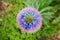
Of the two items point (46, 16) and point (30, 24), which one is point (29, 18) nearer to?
point (30, 24)

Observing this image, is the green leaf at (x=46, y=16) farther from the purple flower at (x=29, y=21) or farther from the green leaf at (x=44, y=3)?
the purple flower at (x=29, y=21)

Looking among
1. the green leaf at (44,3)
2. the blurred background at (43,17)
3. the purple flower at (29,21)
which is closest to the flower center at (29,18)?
the purple flower at (29,21)

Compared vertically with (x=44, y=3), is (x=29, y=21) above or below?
below

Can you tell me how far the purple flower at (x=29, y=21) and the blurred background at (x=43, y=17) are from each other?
17 centimetres

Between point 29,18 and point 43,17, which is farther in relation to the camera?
point 43,17

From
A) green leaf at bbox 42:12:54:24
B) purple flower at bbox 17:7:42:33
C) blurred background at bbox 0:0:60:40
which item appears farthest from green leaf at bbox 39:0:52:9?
purple flower at bbox 17:7:42:33

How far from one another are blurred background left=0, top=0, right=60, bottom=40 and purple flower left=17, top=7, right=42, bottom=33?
0.56 ft

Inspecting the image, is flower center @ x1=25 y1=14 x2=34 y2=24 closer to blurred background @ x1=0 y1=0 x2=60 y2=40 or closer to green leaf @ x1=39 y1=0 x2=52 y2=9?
blurred background @ x1=0 y1=0 x2=60 y2=40

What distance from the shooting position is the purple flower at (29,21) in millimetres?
2998

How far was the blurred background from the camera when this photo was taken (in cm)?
315

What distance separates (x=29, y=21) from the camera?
300 cm

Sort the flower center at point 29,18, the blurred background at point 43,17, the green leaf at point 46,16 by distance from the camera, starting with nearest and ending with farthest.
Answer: the flower center at point 29,18 < the blurred background at point 43,17 < the green leaf at point 46,16

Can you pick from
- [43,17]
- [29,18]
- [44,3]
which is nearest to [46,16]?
[43,17]

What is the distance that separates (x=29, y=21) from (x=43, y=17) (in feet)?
1.21
